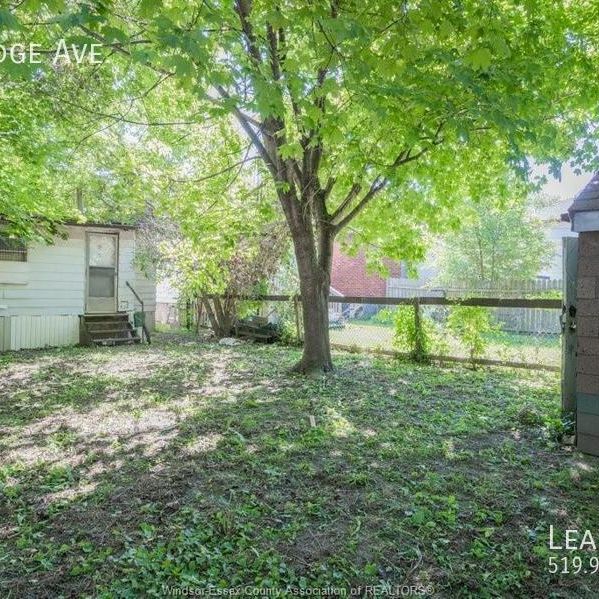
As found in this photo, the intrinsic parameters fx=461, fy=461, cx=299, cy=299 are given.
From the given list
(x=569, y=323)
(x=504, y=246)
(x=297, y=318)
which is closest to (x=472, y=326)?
(x=569, y=323)

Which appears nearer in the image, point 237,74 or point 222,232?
point 237,74

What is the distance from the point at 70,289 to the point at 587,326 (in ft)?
38.0

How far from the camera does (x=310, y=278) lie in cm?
752

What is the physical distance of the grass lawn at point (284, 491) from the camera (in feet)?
7.81

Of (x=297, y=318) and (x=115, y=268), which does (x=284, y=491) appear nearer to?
(x=297, y=318)

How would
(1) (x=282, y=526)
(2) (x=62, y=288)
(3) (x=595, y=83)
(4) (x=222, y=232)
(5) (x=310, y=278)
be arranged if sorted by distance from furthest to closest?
(2) (x=62, y=288)
(4) (x=222, y=232)
(5) (x=310, y=278)
(3) (x=595, y=83)
(1) (x=282, y=526)

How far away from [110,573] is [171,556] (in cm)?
30

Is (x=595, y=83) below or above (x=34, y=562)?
above

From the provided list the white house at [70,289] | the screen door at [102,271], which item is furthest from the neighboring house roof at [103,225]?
the screen door at [102,271]

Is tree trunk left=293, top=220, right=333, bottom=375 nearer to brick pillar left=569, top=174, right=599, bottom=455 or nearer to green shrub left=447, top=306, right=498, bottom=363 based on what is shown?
green shrub left=447, top=306, right=498, bottom=363

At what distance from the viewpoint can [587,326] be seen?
162 inches

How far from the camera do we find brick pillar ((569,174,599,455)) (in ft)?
13.3

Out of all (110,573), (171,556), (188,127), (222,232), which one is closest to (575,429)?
(171,556)

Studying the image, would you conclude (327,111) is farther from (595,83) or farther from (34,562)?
(34,562)
